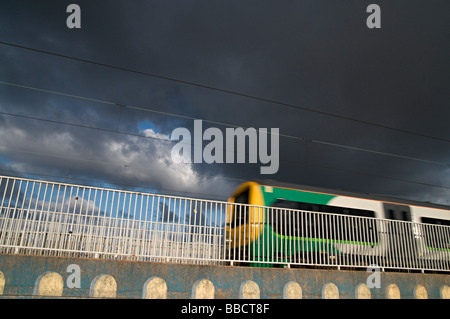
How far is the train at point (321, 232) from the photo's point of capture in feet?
27.1

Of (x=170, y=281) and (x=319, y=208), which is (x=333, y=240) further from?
(x=170, y=281)

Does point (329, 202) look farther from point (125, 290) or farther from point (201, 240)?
point (125, 290)

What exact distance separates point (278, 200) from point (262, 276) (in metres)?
3.91

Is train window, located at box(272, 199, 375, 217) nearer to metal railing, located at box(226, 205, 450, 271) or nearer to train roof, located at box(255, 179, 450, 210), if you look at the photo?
train roof, located at box(255, 179, 450, 210)

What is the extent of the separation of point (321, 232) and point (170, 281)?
4.87m

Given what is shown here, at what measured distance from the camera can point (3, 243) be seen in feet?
20.4

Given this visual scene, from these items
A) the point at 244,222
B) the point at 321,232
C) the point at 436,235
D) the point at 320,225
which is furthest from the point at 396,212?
the point at 244,222

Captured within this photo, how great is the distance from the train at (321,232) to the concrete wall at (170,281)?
46 cm

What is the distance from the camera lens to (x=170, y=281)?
264 inches

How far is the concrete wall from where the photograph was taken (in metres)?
5.92

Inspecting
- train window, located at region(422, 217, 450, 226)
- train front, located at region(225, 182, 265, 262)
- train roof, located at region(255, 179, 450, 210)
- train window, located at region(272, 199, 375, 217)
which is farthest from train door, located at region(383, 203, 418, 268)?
train window, located at region(422, 217, 450, 226)

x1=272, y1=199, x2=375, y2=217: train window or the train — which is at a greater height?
x1=272, y1=199, x2=375, y2=217: train window

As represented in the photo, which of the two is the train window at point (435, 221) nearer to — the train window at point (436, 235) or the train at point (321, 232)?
the train at point (321, 232)

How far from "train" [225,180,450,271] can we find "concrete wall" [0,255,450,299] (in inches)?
18.3
